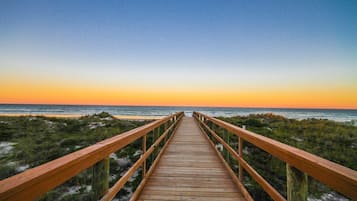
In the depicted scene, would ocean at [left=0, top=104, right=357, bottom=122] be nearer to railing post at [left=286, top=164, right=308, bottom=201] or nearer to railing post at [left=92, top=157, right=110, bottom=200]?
railing post at [left=92, top=157, right=110, bottom=200]

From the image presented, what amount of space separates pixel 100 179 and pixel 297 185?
58.2 inches

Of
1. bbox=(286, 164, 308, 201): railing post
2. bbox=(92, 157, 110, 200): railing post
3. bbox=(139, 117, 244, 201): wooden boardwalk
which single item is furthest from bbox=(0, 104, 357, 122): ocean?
bbox=(286, 164, 308, 201): railing post

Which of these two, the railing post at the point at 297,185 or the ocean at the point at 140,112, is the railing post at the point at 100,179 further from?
the ocean at the point at 140,112

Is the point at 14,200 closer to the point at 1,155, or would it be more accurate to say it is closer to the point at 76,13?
the point at 1,155

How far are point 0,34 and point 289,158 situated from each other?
65.8 feet

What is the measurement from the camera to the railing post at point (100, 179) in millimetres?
1342

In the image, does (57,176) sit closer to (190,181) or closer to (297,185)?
(297,185)

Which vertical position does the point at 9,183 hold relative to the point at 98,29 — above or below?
below

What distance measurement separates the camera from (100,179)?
137 centimetres

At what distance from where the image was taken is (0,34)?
13781mm

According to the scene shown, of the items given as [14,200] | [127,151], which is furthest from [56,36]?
[14,200]

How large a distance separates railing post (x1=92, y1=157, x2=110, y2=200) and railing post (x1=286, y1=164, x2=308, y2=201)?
1.42 m

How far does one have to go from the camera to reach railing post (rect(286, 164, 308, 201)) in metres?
1.26

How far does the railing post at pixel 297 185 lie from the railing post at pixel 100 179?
1.42 meters
